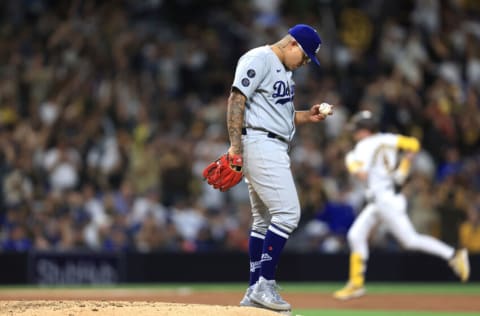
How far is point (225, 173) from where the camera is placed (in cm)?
851

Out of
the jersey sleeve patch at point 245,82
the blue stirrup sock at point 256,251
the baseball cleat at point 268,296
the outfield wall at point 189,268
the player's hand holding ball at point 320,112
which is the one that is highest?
the jersey sleeve patch at point 245,82

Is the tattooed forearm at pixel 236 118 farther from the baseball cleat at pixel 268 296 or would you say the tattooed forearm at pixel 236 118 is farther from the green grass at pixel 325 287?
the green grass at pixel 325 287

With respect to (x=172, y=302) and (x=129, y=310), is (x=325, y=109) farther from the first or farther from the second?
(x=172, y=302)

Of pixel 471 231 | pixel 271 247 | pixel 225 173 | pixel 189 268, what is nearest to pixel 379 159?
pixel 471 231

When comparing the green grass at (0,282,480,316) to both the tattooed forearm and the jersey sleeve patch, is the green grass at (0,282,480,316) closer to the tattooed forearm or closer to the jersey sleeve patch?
the tattooed forearm

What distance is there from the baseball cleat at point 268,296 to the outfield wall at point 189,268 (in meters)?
8.32

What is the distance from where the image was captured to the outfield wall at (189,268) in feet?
54.1

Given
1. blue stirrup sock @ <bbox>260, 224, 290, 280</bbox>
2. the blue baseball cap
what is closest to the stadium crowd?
blue stirrup sock @ <bbox>260, 224, 290, 280</bbox>

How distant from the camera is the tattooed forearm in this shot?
329 inches

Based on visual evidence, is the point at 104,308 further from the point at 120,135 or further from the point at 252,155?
the point at 120,135

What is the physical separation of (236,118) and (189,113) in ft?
35.4

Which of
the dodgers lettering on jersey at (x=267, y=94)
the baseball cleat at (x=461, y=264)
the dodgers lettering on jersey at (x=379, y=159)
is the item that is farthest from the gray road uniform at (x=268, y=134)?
the baseball cleat at (x=461, y=264)

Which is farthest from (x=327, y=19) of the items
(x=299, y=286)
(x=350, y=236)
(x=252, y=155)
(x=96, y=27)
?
(x=252, y=155)

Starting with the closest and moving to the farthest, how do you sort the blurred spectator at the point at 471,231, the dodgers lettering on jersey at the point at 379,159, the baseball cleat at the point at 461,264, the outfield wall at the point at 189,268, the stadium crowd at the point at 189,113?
the dodgers lettering on jersey at the point at 379,159
the baseball cleat at the point at 461,264
the outfield wall at the point at 189,268
the stadium crowd at the point at 189,113
the blurred spectator at the point at 471,231
